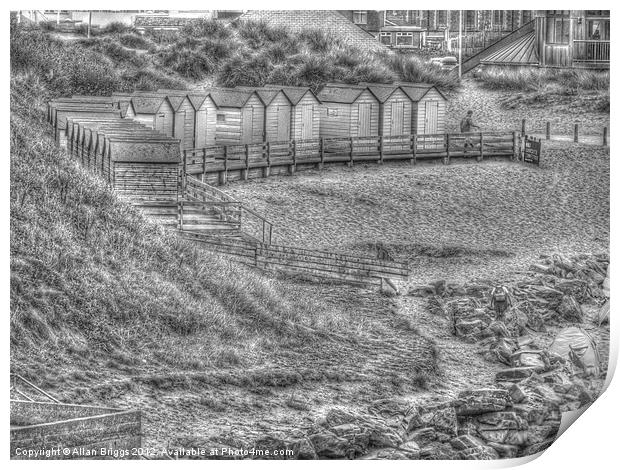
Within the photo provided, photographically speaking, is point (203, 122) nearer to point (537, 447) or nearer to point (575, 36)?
point (575, 36)

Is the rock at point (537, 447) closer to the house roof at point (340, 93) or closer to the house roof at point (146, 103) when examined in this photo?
the house roof at point (340, 93)

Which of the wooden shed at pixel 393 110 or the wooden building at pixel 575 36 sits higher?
the wooden building at pixel 575 36

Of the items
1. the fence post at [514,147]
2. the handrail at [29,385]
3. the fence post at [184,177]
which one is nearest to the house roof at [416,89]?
the fence post at [514,147]

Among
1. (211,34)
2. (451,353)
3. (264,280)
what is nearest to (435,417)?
(451,353)

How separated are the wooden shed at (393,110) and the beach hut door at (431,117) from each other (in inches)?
3.3

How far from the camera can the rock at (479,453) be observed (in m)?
7.88

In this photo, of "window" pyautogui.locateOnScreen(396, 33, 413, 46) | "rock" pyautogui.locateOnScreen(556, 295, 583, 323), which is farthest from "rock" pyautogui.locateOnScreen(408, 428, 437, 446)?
"window" pyautogui.locateOnScreen(396, 33, 413, 46)

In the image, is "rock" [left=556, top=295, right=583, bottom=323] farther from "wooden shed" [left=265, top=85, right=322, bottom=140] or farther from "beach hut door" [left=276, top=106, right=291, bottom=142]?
"beach hut door" [left=276, top=106, right=291, bottom=142]

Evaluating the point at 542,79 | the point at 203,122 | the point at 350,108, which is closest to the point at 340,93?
the point at 350,108

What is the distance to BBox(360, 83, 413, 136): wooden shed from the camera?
8344 mm

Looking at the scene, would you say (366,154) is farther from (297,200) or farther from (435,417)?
(435,417)

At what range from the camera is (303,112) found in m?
8.34

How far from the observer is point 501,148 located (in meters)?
8.41

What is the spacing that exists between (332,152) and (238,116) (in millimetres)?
509
